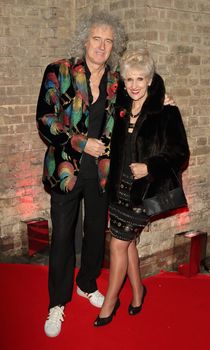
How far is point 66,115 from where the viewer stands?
2828 millimetres

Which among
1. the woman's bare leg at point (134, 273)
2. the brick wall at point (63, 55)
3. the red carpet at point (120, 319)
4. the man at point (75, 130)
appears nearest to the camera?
the man at point (75, 130)

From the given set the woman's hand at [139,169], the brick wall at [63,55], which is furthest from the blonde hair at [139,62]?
the brick wall at [63,55]

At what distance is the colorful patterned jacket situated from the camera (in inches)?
109

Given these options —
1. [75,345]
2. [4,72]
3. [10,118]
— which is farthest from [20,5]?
[75,345]

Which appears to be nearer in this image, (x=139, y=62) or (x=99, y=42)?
(x=139, y=62)

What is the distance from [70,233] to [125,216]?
0.49m

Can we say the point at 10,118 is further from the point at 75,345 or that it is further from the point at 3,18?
the point at 75,345

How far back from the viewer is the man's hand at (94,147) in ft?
8.91

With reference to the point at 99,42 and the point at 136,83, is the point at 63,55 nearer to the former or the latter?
the point at 99,42

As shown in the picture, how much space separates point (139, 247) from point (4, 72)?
2.35m

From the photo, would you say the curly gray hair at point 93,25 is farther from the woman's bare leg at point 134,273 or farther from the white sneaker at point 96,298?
the white sneaker at point 96,298

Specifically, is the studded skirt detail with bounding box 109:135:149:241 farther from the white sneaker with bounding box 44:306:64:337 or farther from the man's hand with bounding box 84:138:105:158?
the white sneaker with bounding box 44:306:64:337

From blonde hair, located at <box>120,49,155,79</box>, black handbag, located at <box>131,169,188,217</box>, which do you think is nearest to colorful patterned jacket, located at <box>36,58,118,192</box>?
blonde hair, located at <box>120,49,155,79</box>

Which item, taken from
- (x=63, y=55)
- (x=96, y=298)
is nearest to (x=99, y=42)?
(x=63, y=55)
